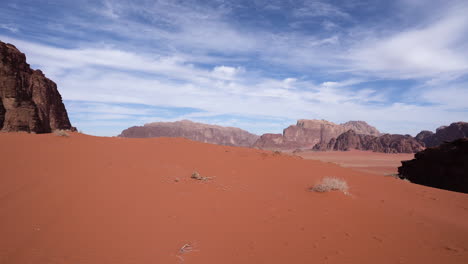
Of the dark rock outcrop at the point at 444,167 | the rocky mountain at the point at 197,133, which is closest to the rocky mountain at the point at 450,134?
the dark rock outcrop at the point at 444,167

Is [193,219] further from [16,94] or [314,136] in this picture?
[314,136]

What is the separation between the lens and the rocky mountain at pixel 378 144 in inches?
2717

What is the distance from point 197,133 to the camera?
141 metres

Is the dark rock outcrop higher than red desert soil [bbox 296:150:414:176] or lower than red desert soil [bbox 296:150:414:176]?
higher

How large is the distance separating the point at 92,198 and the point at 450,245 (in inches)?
241

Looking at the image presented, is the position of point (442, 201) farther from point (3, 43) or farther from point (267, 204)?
point (3, 43)

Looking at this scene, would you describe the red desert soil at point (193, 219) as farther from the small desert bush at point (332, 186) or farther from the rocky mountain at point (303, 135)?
the rocky mountain at point (303, 135)

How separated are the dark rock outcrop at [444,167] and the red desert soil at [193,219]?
28.1ft

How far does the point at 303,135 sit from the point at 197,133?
6044cm

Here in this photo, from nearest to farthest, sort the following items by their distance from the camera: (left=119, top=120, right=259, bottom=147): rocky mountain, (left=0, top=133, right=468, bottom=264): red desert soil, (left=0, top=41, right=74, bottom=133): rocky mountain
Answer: (left=0, top=133, right=468, bottom=264): red desert soil < (left=0, top=41, right=74, bottom=133): rocky mountain < (left=119, top=120, right=259, bottom=147): rocky mountain

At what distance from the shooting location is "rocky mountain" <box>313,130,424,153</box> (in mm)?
69000

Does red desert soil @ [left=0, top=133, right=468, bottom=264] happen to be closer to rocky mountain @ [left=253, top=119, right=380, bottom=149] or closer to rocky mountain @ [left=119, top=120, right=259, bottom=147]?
rocky mountain @ [left=253, top=119, right=380, bottom=149]

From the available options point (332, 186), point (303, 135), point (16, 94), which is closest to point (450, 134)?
point (303, 135)

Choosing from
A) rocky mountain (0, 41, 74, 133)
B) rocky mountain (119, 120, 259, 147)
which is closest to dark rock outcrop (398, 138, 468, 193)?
rocky mountain (0, 41, 74, 133)
